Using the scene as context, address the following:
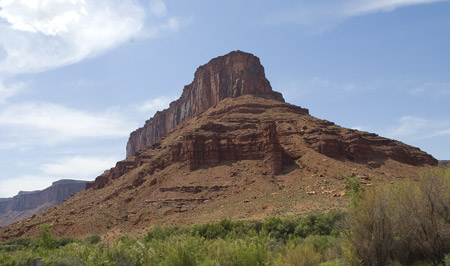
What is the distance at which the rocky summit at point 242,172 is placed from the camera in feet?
198

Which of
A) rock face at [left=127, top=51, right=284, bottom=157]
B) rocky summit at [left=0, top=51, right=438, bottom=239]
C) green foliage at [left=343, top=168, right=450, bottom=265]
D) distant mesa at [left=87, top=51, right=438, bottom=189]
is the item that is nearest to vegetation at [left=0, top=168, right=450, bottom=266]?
green foliage at [left=343, top=168, right=450, bottom=265]

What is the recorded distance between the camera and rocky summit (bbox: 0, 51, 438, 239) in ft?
198

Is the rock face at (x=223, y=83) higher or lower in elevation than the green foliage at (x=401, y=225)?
higher

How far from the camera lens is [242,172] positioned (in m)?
71.4

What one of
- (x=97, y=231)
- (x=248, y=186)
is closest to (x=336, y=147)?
(x=248, y=186)

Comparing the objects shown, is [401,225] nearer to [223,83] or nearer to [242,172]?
[242,172]

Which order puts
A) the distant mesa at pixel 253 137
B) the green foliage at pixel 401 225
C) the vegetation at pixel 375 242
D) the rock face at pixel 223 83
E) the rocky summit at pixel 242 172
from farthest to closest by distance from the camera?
the rock face at pixel 223 83 < the distant mesa at pixel 253 137 < the rocky summit at pixel 242 172 < the green foliage at pixel 401 225 < the vegetation at pixel 375 242

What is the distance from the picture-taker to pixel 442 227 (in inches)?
771

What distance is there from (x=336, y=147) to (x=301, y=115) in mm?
20528

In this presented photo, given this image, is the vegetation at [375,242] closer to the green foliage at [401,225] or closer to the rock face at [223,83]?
the green foliage at [401,225]

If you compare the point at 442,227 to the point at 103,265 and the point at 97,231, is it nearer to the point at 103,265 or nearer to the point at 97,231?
the point at 103,265

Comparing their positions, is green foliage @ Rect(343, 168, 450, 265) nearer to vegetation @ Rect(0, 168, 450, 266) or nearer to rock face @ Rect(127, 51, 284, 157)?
vegetation @ Rect(0, 168, 450, 266)

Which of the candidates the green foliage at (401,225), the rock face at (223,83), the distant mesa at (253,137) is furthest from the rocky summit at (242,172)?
the green foliage at (401,225)

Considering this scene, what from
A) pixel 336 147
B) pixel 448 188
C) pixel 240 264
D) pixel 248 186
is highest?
pixel 336 147
